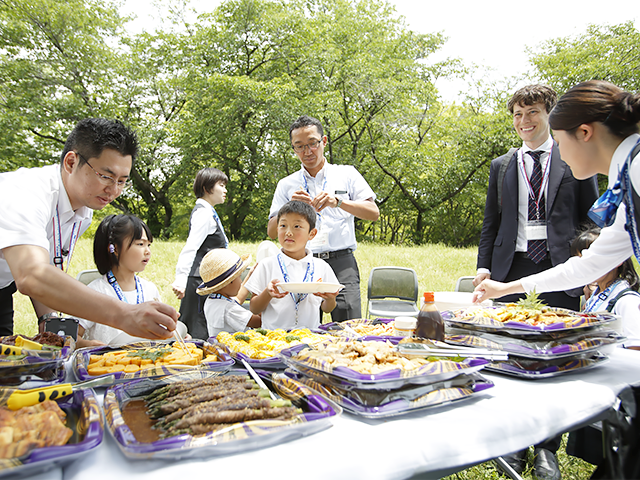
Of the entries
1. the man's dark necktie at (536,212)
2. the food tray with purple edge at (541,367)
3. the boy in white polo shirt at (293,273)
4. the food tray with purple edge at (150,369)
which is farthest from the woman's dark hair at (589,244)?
the food tray with purple edge at (150,369)

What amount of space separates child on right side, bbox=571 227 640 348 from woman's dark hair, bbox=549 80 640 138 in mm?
887

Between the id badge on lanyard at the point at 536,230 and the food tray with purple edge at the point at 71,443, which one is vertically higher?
the id badge on lanyard at the point at 536,230

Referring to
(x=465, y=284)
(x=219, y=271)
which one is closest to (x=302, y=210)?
(x=219, y=271)

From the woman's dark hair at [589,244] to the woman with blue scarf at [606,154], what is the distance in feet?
2.24

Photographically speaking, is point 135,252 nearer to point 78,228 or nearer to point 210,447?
point 78,228

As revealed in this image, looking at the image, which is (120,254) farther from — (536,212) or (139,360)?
(536,212)

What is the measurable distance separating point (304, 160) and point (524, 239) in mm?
Result: 1817

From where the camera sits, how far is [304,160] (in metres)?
3.39

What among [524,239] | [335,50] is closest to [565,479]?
[524,239]

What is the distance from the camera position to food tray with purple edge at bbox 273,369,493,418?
3.67 feet

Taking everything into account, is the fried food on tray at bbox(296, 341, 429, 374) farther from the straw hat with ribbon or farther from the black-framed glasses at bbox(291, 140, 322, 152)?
the black-framed glasses at bbox(291, 140, 322, 152)

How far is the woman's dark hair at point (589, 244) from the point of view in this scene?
250cm

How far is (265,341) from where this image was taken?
1.77 meters

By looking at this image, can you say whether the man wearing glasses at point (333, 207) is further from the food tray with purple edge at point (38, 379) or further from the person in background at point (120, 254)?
the food tray with purple edge at point (38, 379)
